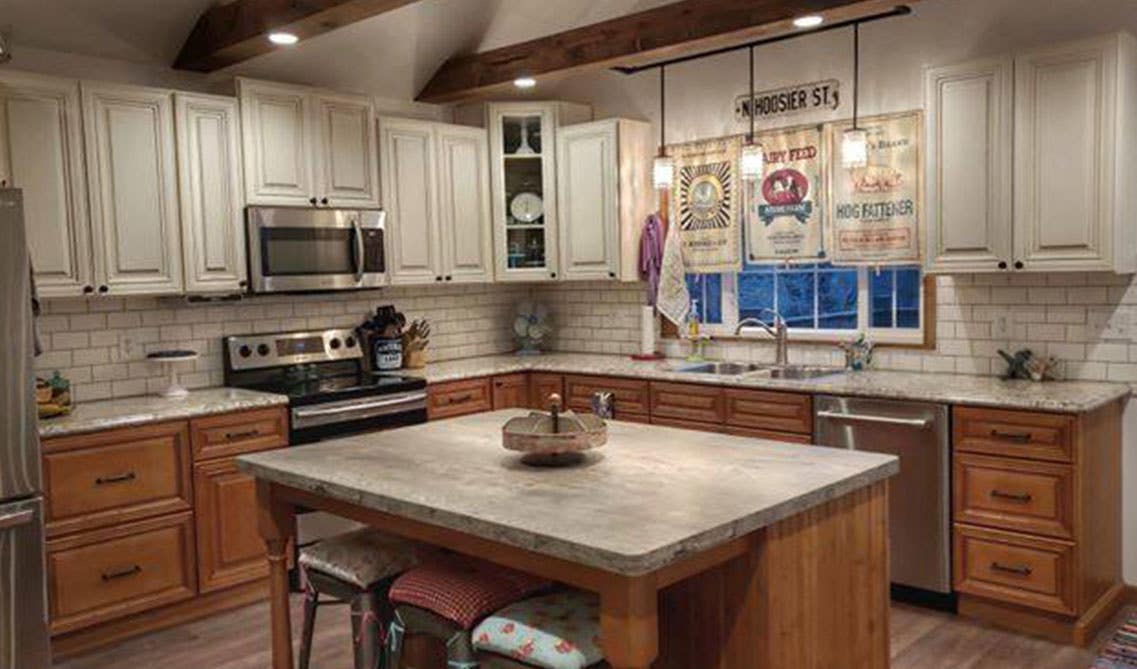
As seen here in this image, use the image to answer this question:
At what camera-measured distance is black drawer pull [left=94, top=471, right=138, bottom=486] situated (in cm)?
388

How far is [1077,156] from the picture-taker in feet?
12.3

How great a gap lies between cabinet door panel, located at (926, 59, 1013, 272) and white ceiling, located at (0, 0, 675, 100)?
1.73 m

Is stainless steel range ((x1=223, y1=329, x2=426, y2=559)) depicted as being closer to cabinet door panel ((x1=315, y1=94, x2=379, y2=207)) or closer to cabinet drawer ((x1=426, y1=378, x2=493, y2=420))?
cabinet drawer ((x1=426, y1=378, x2=493, y2=420))

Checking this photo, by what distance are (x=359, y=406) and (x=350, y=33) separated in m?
1.99

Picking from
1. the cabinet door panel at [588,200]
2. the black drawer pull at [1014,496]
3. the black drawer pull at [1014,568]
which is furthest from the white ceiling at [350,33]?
the black drawer pull at [1014,568]

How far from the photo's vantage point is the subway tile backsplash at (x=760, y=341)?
411cm

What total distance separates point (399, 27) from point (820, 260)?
2.58 m

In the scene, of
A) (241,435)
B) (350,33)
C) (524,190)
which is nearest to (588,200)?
(524,190)

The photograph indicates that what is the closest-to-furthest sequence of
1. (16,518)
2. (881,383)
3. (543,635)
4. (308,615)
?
(543,635)
(308,615)
(16,518)
(881,383)

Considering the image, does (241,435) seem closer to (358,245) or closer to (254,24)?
(358,245)

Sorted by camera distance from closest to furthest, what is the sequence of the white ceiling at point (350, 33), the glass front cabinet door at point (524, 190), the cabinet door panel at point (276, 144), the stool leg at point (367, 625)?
the stool leg at point (367, 625), the white ceiling at point (350, 33), the cabinet door panel at point (276, 144), the glass front cabinet door at point (524, 190)

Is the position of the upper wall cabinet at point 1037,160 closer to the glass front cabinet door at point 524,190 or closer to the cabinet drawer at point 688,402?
the cabinet drawer at point 688,402

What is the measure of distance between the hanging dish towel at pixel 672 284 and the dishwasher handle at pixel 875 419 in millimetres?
1360

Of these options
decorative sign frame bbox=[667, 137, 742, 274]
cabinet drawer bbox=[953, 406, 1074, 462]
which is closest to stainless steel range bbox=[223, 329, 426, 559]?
decorative sign frame bbox=[667, 137, 742, 274]
